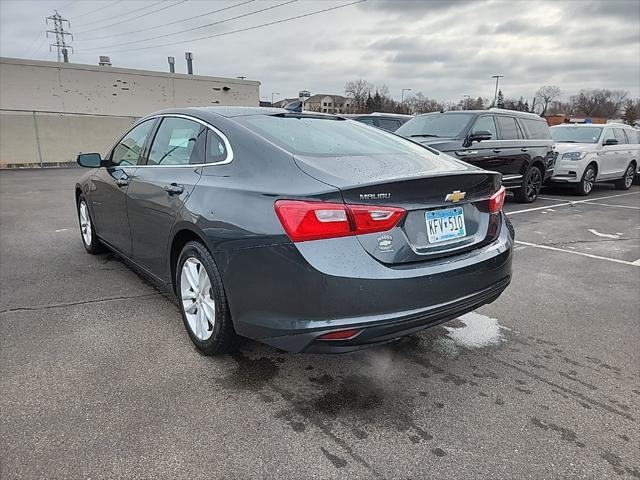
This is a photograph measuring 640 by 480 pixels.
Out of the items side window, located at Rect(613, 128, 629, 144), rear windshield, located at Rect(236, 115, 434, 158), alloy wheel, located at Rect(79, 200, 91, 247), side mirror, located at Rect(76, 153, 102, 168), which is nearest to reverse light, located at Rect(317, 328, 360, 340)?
rear windshield, located at Rect(236, 115, 434, 158)

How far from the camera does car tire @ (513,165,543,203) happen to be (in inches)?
379

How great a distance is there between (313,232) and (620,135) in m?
13.5

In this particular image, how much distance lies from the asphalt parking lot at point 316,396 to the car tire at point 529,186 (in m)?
5.65

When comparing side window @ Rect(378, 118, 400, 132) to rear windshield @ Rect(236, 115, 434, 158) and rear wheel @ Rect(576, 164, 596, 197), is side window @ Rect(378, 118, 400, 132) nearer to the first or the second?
rear wheel @ Rect(576, 164, 596, 197)

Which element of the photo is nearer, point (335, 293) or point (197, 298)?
point (335, 293)

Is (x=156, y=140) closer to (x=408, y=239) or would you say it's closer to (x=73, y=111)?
(x=408, y=239)

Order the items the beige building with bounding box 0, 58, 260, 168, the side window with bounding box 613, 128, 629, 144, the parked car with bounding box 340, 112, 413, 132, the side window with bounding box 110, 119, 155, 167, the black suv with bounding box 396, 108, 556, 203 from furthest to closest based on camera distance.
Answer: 1. the beige building with bounding box 0, 58, 260, 168
2. the parked car with bounding box 340, 112, 413, 132
3. the side window with bounding box 613, 128, 629, 144
4. the black suv with bounding box 396, 108, 556, 203
5. the side window with bounding box 110, 119, 155, 167

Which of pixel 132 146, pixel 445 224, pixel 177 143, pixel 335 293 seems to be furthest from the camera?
pixel 132 146

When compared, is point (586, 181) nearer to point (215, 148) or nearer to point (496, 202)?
point (496, 202)

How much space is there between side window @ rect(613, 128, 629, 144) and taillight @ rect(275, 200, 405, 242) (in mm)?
12766

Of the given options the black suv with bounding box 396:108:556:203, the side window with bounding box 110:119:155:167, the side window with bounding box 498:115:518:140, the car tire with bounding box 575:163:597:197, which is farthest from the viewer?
the car tire with bounding box 575:163:597:197

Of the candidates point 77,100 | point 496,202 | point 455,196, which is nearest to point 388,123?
point 496,202

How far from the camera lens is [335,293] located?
2.19 meters

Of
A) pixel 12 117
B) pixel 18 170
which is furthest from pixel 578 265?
pixel 12 117
